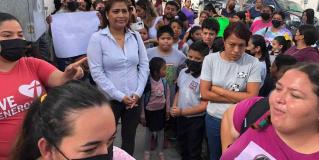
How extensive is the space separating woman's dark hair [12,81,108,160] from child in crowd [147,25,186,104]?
262 centimetres

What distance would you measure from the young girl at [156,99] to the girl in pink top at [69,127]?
7.12ft

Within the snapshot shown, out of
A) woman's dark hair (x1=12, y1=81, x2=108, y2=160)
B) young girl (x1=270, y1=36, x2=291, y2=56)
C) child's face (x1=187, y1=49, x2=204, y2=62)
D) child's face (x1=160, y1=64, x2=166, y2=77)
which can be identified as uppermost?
woman's dark hair (x1=12, y1=81, x2=108, y2=160)

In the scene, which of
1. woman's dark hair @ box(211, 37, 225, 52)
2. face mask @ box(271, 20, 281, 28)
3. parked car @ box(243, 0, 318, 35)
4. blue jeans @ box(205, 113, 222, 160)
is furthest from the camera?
parked car @ box(243, 0, 318, 35)

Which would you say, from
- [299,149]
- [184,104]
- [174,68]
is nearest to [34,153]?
[299,149]

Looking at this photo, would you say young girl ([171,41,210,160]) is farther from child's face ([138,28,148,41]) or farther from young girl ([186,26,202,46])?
young girl ([186,26,202,46])

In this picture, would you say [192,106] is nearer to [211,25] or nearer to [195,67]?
[195,67]

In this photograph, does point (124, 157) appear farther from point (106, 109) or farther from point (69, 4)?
point (69, 4)

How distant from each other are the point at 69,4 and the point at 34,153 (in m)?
4.62

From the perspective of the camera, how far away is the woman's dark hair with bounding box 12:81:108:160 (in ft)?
4.75

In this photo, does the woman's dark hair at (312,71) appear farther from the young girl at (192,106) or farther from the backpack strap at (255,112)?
the young girl at (192,106)

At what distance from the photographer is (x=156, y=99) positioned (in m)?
3.86

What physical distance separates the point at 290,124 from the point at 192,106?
1933 millimetres

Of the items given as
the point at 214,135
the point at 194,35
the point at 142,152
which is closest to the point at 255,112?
the point at 214,135

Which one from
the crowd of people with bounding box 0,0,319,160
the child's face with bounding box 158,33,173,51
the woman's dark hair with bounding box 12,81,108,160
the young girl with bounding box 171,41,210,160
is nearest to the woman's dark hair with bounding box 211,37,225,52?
the crowd of people with bounding box 0,0,319,160
